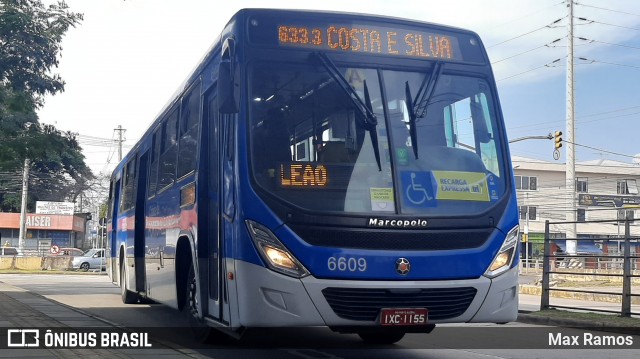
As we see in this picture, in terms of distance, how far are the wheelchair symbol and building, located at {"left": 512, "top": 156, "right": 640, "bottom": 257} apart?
62.9 m

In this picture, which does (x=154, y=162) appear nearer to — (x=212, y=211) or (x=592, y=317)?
(x=212, y=211)

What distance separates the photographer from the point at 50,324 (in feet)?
40.6

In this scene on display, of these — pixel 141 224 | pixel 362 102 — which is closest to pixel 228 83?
pixel 362 102

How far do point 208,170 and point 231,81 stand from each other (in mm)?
1698

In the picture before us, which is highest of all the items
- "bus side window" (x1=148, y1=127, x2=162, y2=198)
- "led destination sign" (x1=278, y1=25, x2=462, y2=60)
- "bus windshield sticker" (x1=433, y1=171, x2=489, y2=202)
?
"led destination sign" (x1=278, y1=25, x2=462, y2=60)

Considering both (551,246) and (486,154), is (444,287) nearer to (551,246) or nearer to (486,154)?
(486,154)

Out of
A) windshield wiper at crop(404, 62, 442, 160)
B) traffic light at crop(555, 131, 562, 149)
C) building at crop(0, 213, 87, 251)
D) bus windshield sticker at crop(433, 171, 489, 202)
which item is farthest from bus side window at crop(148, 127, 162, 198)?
building at crop(0, 213, 87, 251)

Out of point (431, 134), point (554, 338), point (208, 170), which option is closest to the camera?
point (431, 134)

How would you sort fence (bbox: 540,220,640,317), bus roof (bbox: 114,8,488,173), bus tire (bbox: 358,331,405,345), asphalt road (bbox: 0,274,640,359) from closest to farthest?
bus roof (bbox: 114,8,488,173) < asphalt road (bbox: 0,274,640,359) < bus tire (bbox: 358,331,405,345) < fence (bbox: 540,220,640,317)

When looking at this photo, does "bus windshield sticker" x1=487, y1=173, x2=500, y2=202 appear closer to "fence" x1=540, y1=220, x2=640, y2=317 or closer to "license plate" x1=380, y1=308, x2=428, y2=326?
"license plate" x1=380, y1=308, x2=428, y2=326

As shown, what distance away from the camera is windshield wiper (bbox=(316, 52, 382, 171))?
8.17 m

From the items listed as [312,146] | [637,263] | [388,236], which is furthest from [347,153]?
[637,263]

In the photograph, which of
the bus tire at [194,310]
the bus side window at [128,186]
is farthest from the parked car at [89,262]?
the bus tire at [194,310]

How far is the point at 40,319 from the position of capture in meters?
13.3
